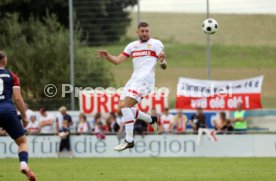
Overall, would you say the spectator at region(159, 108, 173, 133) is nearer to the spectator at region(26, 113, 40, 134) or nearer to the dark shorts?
the spectator at region(26, 113, 40, 134)

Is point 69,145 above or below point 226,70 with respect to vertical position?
below

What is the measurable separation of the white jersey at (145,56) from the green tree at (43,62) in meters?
12.1

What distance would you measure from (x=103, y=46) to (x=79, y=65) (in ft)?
3.94

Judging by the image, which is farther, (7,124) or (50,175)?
(50,175)

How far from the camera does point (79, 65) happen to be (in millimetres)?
28906

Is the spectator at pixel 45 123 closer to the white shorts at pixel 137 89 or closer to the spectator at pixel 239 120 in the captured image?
the spectator at pixel 239 120

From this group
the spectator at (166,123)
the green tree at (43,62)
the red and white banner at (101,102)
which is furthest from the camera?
the green tree at (43,62)

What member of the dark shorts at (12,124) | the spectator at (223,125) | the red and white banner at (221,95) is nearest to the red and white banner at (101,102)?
the red and white banner at (221,95)

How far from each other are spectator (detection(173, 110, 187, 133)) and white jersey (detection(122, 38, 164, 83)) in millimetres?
10439

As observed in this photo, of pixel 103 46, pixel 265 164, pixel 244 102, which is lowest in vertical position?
pixel 265 164

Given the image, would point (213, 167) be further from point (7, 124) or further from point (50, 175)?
point (7, 124)

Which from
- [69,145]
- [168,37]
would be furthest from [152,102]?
[168,37]

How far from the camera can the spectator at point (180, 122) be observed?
26898mm

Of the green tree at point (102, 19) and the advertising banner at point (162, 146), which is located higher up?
the green tree at point (102, 19)
